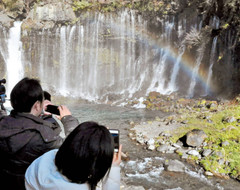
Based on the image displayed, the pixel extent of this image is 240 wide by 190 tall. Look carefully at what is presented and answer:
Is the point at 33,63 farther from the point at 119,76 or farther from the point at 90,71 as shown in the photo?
the point at 119,76

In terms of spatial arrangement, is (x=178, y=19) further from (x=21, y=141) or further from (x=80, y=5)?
(x=21, y=141)

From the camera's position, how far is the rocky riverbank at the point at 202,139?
684 cm

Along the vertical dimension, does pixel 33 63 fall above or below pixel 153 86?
above

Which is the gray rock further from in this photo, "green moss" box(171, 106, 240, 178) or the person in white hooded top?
the person in white hooded top

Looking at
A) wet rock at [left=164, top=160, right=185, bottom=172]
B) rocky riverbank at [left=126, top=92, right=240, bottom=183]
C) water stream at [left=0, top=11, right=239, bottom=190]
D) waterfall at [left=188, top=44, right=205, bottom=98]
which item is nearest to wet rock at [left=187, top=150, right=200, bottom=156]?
rocky riverbank at [left=126, top=92, right=240, bottom=183]

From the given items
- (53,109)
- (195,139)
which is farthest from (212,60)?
(53,109)

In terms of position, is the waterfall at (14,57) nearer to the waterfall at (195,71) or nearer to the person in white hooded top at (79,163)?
the waterfall at (195,71)

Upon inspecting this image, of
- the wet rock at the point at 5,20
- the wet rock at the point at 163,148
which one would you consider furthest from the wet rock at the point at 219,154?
the wet rock at the point at 5,20

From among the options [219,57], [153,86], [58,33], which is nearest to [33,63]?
[58,33]

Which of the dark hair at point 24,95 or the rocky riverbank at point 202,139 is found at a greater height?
the dark hair at point 24,95

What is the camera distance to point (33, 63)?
2420 centimetres

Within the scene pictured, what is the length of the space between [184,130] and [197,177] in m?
3.99

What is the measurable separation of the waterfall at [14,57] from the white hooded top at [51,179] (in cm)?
2453

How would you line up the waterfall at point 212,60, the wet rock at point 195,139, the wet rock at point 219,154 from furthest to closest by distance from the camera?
the waterfall at point 212,60 < the wet rock at point 195,139 < the wet rock at point 219,154
